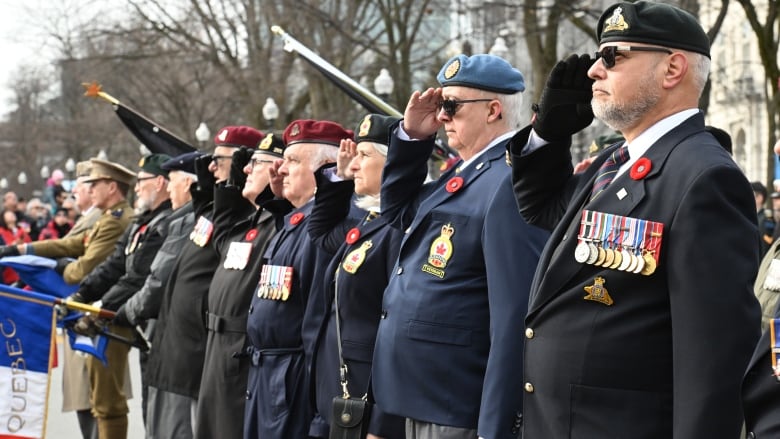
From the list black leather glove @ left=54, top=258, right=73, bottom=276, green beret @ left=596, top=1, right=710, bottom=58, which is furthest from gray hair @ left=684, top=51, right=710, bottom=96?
black leather glove @ left=54, top=258, right=73, bottom=276

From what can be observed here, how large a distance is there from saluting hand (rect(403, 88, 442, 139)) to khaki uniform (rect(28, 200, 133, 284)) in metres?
5.33

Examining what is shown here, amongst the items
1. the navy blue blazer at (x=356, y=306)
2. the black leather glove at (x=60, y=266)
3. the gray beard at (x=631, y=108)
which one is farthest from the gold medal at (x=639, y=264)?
the black leather glove at (x=60, y=266)

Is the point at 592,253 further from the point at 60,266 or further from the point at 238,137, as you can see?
the point at 60,266

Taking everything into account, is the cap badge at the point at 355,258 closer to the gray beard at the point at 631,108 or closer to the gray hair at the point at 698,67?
the gray beard at the point at 631,108

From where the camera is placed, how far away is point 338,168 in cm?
646

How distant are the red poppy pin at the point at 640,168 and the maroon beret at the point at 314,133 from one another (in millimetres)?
3441

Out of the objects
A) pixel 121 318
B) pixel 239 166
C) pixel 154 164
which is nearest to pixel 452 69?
pixel 239 166

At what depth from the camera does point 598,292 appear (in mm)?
3643

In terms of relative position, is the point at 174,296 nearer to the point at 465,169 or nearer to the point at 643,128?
the point at 465,169

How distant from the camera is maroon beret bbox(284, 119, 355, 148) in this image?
7.00m

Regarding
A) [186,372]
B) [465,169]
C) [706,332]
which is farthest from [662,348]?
[186,372]

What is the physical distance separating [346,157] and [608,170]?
8.57 feet

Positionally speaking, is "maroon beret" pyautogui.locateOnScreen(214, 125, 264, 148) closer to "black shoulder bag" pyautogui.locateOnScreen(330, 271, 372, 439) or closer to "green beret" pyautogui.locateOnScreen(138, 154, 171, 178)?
"green beret" pyautogui.locateOnScreen(138, 154, 171, 178)

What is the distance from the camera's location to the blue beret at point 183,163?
909 cm
